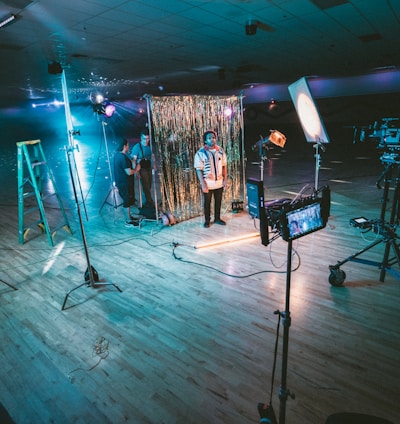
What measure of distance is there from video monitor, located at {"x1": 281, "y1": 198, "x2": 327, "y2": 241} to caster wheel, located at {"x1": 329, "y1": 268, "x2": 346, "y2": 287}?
1713 millimetres

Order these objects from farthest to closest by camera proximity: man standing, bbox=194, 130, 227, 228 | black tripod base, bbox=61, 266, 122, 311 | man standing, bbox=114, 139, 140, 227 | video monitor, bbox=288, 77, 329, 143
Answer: man standing, bbox=114, 139, 140, 227 < man standing, bbox=194, 130, 227, 228 < black tripod base, bbox=61, 266, 122, 311 < video monitor, bbox=288, 77, 329, 143

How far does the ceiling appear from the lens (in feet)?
16.3

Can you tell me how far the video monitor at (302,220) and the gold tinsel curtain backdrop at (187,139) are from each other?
3.52 m

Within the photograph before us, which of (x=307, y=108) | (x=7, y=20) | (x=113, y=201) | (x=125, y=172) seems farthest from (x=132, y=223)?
(x=7, y=20)

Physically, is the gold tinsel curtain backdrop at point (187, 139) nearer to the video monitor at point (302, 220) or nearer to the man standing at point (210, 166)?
the man standing at point (210, 166)

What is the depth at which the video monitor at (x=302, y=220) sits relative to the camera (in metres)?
1.66

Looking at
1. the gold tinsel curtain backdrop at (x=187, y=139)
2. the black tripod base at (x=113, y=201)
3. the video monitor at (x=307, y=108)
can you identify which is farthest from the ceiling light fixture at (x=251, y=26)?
the black tripod base at (x=113, y=201)

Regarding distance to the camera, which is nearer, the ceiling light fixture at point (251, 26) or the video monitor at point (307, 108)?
the video monitor at point (307, 108)

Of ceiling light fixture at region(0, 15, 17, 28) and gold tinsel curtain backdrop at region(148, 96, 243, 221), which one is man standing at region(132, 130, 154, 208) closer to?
gold tinsel curtain backdrop at region(148, 96, 243, 221)

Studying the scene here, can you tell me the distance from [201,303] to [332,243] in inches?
96.5

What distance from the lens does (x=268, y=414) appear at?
175 centimetres

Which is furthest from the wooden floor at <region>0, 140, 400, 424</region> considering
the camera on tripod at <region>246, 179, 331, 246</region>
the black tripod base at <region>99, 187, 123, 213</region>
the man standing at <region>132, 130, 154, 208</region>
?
the man standing at <region>132, 130, 154, 208</region>

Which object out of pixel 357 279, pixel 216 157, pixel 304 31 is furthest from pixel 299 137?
pixel 357 279

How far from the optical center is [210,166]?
4879mm
